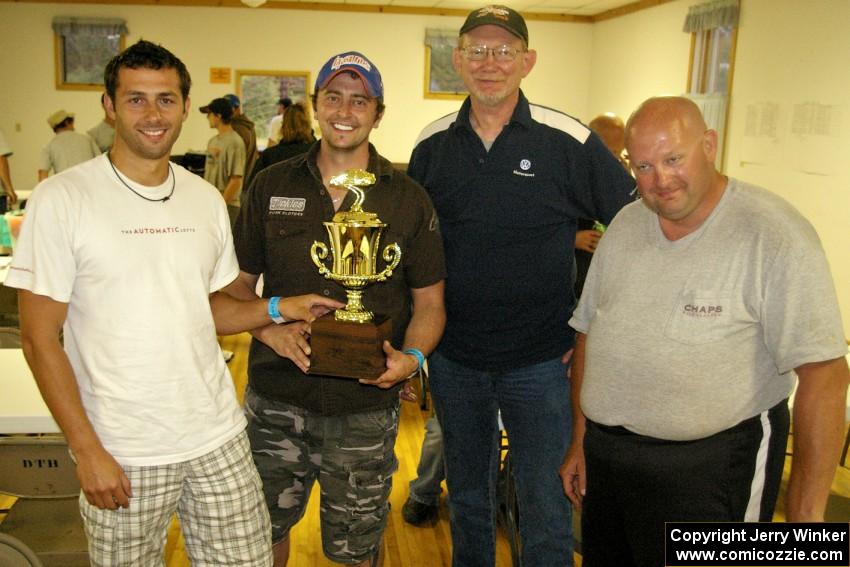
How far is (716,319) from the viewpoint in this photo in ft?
5.03

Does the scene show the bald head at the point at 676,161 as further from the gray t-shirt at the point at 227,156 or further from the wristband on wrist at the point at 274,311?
the gray t-shirt at the point at 227,156

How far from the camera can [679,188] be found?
156 cm

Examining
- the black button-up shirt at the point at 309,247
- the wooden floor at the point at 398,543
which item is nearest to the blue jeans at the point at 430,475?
the wooden floor at the point at 398,543

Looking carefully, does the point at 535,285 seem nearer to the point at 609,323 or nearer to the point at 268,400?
the point at 609,323

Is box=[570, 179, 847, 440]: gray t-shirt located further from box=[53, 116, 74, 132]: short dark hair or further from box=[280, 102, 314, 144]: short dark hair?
box=[53, 116, 74, 132]: short dark hair

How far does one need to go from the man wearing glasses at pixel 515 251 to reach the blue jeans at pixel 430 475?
3.20ft

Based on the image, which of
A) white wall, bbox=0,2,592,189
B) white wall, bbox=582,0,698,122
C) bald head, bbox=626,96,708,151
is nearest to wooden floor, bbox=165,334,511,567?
bald head, bbox=626,96,708,151

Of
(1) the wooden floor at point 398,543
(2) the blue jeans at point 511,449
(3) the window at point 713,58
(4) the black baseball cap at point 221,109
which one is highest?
(3) the window at point 713,58

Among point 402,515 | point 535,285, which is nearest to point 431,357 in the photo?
point 535,285

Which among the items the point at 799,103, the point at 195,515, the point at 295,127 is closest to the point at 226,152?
the point at 295,127

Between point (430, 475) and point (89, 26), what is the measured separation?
403 inches

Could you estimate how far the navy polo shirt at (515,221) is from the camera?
2.12m

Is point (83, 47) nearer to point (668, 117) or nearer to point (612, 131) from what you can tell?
point (612, 131)

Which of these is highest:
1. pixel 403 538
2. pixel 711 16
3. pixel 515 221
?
pixel 711 16
